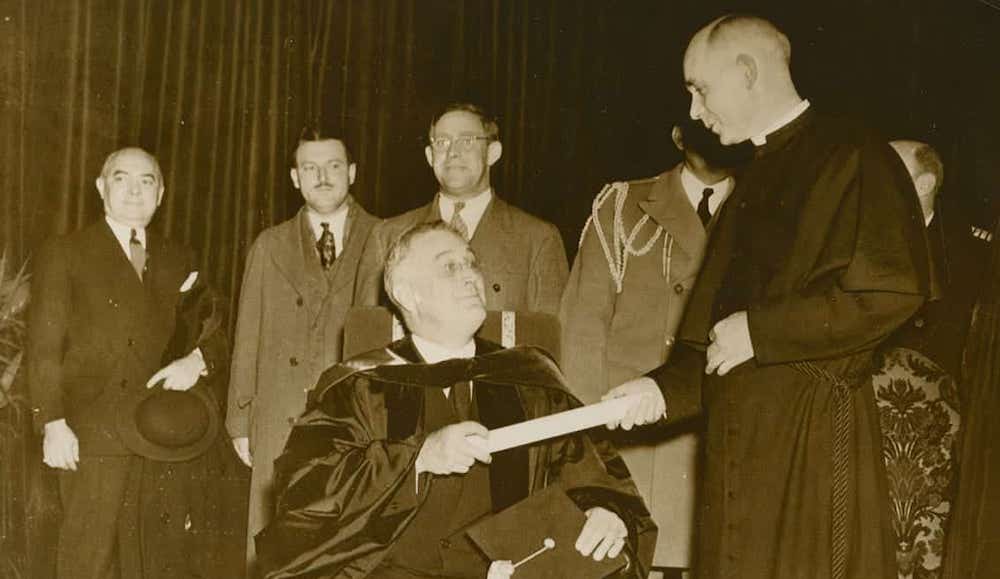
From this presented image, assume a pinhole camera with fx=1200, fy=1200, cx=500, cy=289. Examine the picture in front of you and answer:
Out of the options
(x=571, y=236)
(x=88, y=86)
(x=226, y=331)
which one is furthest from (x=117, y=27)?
(x=571, y=236)

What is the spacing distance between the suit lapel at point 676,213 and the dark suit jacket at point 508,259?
378 millimetres

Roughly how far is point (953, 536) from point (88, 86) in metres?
3.37

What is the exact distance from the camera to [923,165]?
15.0ft

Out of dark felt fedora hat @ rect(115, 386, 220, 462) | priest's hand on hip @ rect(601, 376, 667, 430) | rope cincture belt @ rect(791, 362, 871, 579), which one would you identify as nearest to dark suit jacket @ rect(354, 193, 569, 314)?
dark felt fedora hat @ rect(115, 386, 220, 462)

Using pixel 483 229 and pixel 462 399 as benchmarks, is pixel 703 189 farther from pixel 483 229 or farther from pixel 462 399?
pixel 462 399

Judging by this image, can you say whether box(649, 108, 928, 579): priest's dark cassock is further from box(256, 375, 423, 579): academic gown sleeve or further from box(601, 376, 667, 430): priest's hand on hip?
box(256, 375, 423, 579): academic gown sleeve

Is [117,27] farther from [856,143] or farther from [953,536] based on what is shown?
[953,536]

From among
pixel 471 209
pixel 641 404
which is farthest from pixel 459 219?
pixel 641 404

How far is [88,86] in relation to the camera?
4328mm

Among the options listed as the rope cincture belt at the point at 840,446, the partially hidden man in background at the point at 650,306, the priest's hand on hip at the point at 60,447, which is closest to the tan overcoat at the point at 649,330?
the partially hidden man in background at the point at 650,306

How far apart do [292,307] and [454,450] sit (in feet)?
5.35

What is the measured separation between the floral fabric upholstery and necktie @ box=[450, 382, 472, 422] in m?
1.57

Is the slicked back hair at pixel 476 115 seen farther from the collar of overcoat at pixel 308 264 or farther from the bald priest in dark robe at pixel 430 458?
the bald priest in dark robe at pixel 430 458

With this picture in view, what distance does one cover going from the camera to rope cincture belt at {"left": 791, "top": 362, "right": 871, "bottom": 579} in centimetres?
295
